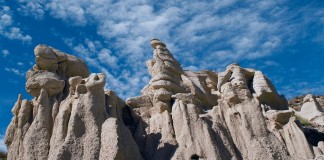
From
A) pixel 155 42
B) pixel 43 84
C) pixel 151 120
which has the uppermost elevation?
pixel 155 42

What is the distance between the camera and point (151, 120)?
914 inches

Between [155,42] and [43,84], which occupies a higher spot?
[155,42]

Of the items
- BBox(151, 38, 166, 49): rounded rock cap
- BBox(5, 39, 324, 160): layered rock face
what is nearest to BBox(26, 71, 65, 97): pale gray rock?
BBox(5, 39, 324, 160): layered rock face

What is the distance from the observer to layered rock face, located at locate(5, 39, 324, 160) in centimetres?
1938

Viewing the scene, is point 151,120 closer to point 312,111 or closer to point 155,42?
point 155,42

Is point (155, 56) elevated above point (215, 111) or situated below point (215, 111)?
above

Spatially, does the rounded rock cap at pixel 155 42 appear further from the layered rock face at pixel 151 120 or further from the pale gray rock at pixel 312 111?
the pale gray rock at pixel 312 111

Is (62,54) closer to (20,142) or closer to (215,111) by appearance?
(20,142)

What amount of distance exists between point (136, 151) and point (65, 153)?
9.60ft

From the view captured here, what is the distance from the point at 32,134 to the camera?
19828mm

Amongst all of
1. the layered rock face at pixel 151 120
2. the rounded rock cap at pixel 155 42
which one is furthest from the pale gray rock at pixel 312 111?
the rounded rock cap at pixel 155 42

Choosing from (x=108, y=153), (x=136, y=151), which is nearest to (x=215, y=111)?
(x=136, y=151)

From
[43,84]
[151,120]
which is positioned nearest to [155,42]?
[151,120]

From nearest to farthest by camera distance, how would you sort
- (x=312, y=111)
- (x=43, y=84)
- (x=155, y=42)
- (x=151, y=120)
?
(x=43, y=84) → (x=151, y=120) → (x=155, y=42) → (x=312, y=111)
